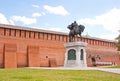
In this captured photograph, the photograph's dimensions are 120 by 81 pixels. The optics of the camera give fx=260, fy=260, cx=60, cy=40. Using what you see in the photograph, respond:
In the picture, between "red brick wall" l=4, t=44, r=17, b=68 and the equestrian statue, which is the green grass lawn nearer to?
the equestrian statue

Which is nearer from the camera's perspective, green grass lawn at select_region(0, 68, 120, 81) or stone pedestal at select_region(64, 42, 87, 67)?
green grass lawn at select_region(0, 68, 120, 81)

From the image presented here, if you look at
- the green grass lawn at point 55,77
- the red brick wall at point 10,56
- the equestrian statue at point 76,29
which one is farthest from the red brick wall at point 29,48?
the green grass lawn at point 55,77

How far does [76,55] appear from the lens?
2130 centimetres

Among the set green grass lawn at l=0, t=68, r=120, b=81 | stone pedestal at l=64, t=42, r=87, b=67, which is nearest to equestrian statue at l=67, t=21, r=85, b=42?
stone pedestal at l=64, t=42, r=87, b=67

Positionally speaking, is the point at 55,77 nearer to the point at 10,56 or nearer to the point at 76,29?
the point at 76,29

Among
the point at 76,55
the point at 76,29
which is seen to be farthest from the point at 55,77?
the point at 76,29

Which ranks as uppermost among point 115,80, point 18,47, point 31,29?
point 31,29

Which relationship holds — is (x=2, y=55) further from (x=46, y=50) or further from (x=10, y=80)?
(x=10, y=80)

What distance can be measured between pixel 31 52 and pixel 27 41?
4.48ft

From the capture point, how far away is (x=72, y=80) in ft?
33.6

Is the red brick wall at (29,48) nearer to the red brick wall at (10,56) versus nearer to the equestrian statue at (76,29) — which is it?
the red brick wall at (10,56)

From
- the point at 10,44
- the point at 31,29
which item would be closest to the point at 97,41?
the point at 31,29

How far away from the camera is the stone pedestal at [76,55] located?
69.5 feet

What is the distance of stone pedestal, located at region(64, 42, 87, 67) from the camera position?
69.5 ft
